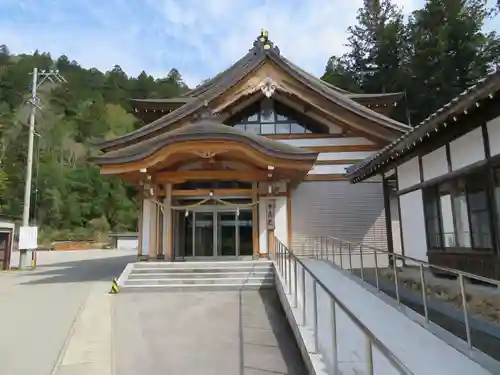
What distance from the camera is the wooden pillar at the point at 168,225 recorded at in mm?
10891

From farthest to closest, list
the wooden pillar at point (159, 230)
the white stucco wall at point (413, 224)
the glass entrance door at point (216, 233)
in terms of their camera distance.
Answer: the glass entrance door at point (216, 233)
the wooden pillar at point (159, 230)
the white stucco wall at point (413, 224)

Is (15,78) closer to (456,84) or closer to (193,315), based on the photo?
(456,84)

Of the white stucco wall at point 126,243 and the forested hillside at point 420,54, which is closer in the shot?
the forested hillside at point 420,54

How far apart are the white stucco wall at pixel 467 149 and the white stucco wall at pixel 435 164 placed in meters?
0.29

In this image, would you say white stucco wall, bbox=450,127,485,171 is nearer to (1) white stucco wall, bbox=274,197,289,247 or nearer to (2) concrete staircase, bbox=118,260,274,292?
(2) concrete staircase, bbox=118,260,274,292

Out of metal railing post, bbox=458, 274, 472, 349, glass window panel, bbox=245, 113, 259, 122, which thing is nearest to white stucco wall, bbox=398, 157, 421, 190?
metal railing post, bbox=458, 274, 472, 349

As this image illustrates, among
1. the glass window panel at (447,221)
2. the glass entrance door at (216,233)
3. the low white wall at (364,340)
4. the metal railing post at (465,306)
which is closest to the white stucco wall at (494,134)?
the glass window panel at (447,221)

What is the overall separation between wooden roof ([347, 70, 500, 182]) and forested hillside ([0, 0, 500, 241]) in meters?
15.1

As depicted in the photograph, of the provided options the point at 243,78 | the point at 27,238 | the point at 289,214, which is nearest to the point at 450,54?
the point at 243,78

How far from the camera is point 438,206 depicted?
771cm

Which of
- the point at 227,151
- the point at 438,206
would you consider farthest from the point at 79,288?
the point at 438,206

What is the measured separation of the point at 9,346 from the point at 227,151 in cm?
658

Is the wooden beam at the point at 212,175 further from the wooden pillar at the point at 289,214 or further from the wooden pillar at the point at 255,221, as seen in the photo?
the wooden pillar at the point at 289,214

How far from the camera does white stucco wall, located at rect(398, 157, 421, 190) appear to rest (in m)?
8.63
